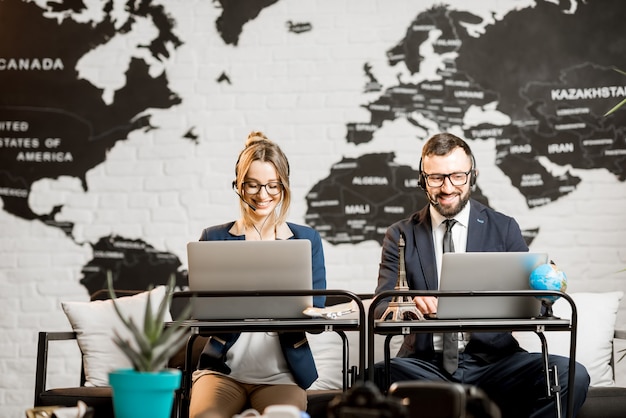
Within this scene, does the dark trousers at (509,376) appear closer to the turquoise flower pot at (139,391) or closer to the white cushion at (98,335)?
the white cushion at (98,335)

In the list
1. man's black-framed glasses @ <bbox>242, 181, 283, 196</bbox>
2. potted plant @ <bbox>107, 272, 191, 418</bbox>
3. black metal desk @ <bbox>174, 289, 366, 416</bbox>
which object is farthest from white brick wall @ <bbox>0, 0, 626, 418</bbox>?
potted plant @ <bbox>107, 272, 191, 418</bbox>

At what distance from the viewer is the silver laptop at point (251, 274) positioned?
2.55 meters

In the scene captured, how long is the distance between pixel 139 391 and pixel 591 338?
8.19ft

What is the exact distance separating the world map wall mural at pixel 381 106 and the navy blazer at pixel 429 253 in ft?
3.24

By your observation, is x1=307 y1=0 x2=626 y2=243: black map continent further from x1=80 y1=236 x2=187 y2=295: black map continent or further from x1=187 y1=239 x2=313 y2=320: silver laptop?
x1=187 y1=239 x2=313 y2=320: silver laptop

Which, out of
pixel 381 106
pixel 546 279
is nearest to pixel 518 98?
pixel 381 106

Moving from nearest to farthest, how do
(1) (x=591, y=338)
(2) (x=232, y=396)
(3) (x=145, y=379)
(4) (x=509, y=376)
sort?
(3) (x=145, y=379), (2) (x=232, y=396), (4) (x=509, y=376), (1) (x=591, y=338)

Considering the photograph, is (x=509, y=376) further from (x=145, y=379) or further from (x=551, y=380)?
(x=145, y=379)

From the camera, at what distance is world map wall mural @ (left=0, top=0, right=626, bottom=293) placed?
4.35 metres

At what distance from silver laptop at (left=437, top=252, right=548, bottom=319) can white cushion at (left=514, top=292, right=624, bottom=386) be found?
107 cm

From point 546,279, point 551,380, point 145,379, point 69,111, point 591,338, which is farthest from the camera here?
point 69,111

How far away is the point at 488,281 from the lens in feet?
8.48

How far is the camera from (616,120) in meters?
4.36

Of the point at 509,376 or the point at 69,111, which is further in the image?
the point at 69,111
